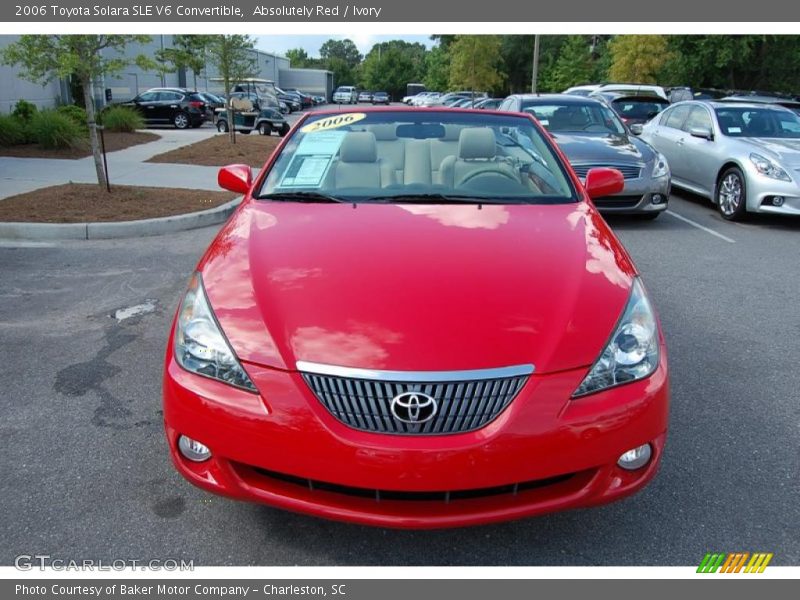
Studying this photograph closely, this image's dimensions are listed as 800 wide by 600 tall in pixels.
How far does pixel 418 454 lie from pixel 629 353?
34.2 inches

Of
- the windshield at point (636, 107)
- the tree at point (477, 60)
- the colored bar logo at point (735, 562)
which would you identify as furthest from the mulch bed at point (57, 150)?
the tree at point (477, 60)

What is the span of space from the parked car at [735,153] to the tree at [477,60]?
3611cm

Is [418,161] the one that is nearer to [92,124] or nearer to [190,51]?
[92,124]

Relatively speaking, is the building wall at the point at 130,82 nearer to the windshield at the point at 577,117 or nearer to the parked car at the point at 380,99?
the windshield at the point at 577,117

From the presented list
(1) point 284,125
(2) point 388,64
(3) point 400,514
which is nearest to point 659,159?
(3) point 400,514

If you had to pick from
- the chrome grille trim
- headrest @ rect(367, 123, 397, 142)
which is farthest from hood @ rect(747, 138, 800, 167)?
the chrome grille trim

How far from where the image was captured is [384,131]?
4.02 metres

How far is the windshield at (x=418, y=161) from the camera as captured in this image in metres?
3.54

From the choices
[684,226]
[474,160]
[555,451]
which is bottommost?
[684,226]

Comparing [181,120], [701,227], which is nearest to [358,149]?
[701,227]

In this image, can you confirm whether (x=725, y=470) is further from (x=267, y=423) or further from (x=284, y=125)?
(x=284, y=125)

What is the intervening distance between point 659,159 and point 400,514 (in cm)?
720

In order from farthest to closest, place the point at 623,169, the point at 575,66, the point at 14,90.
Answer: the point at 575,66
the point at 14,90
the point at 623,169

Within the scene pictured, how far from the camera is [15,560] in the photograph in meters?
2.39
